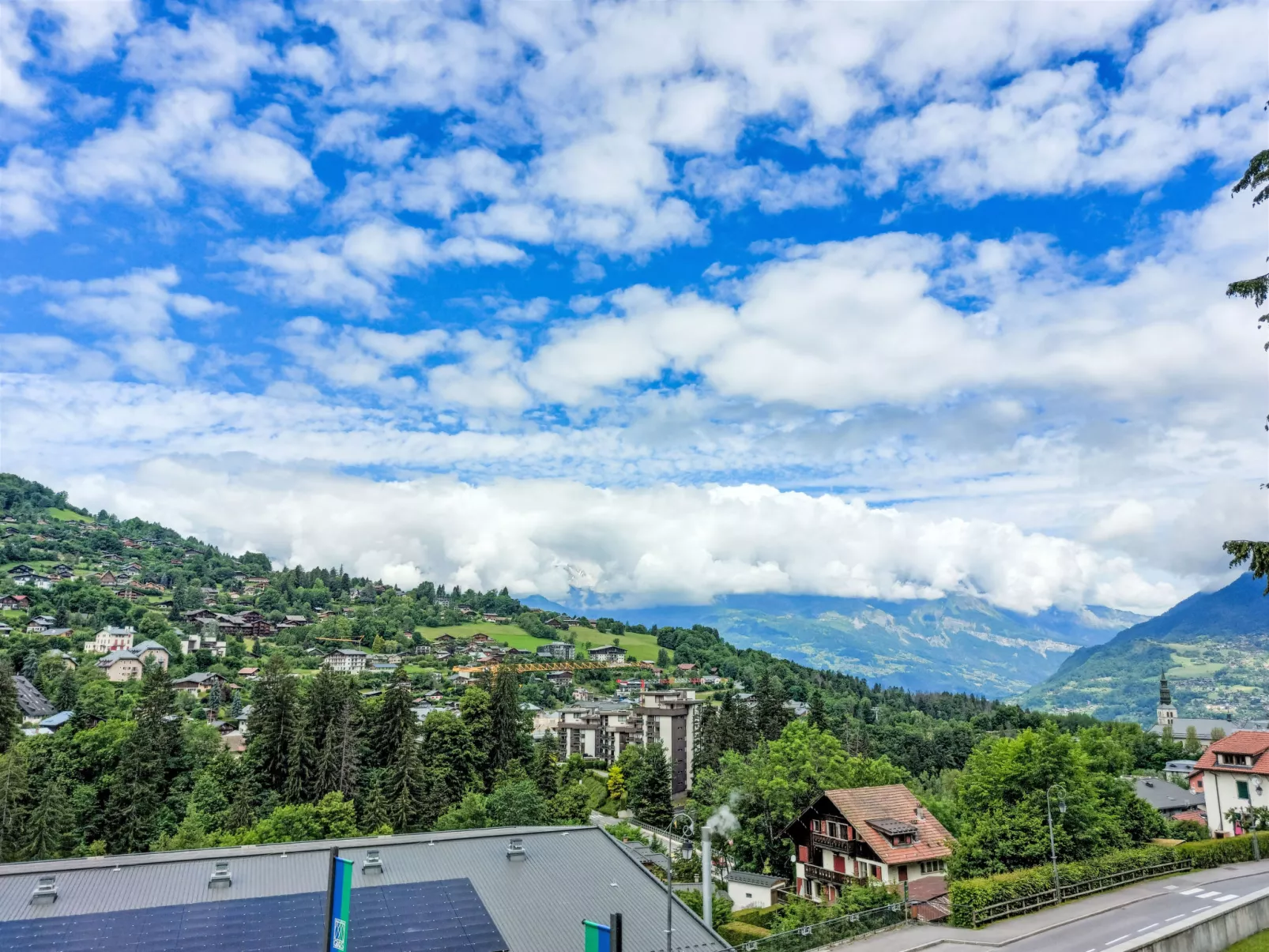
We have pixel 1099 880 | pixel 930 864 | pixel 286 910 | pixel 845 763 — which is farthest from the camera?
pixel 845 763

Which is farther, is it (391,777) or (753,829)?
(391,777)

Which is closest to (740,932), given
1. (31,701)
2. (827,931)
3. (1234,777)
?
(827,931)

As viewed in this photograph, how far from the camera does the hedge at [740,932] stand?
4225 cm

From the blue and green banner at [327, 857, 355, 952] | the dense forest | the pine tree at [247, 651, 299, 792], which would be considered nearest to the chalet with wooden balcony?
the dense forest

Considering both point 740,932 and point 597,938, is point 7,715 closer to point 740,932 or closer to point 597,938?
point 740,932

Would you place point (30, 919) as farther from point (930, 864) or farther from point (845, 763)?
point (845, 763)

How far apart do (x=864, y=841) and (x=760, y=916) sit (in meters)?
7.92

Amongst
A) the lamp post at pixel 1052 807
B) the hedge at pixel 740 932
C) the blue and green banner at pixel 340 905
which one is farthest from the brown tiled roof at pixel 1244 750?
the blue and green banner at pixel 340 905

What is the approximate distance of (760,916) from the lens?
47.5 metres

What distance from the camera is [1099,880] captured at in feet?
125

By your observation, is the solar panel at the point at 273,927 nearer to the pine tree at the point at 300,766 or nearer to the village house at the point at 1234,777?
the pine tree at the point at 300,766

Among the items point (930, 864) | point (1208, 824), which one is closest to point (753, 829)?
point (930, 864)

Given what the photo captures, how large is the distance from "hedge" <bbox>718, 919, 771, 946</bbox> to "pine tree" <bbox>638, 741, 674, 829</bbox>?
152 feet

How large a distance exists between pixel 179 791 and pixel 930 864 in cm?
6415
